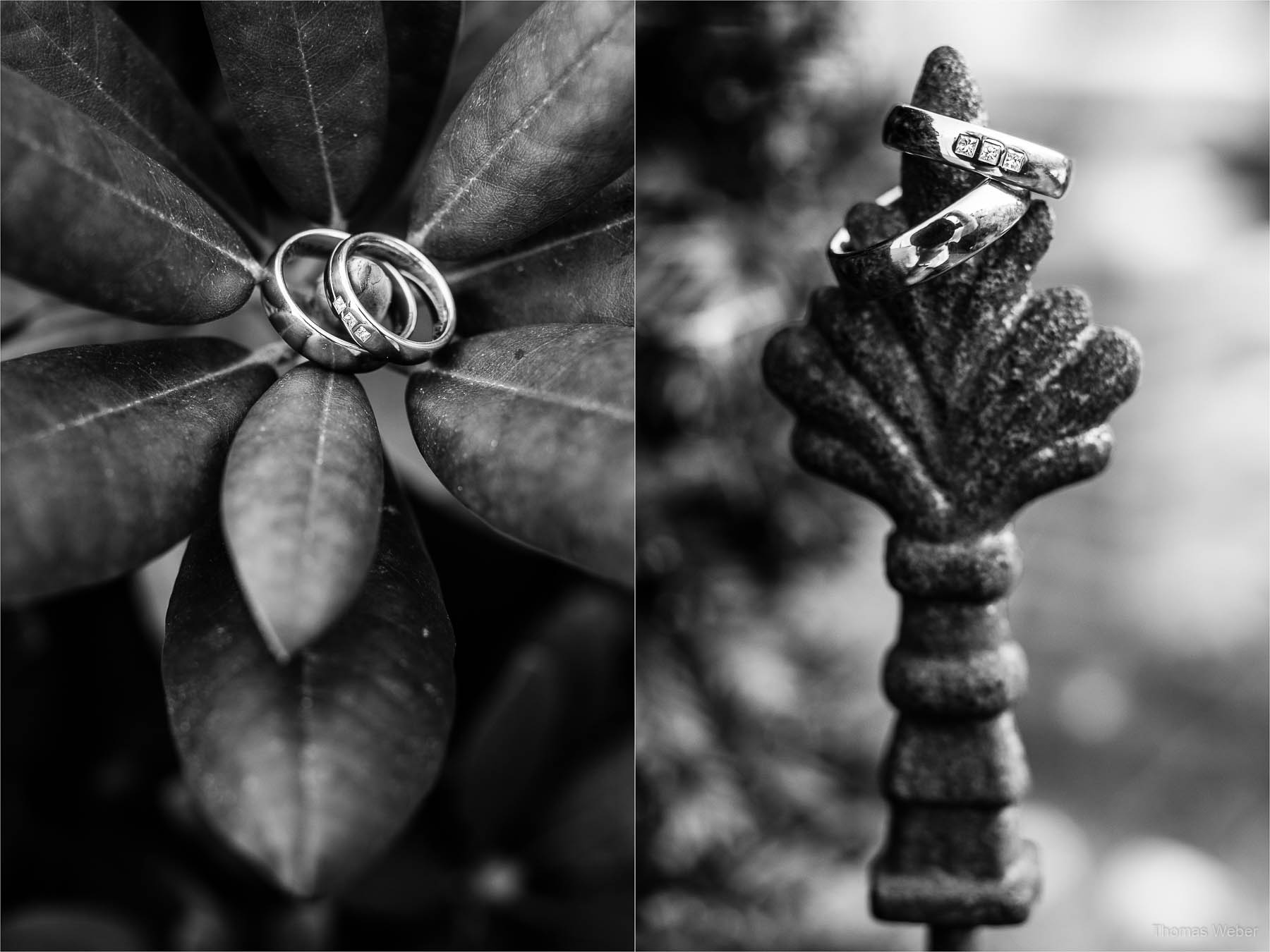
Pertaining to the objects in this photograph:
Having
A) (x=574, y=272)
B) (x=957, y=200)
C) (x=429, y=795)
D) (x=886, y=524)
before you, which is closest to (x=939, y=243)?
(x=957, y=200)

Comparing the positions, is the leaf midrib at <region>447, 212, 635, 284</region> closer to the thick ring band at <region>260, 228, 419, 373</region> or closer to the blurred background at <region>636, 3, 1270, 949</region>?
the thick ring band at <region>260, 228, 419, 373</region>

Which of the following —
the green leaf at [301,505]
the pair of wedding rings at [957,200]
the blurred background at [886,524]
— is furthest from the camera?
the blurred background at [886,524]

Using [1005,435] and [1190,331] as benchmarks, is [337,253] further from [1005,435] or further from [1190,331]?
[1190,331]

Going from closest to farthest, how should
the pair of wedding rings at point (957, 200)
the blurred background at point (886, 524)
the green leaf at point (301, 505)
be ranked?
the green leaf at point (301, 505), the pair of wedding rings at point (957, 200), the blurred background at point (886, 524)

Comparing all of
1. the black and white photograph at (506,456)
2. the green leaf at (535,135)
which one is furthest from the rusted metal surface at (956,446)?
the green leaf at (535,135)

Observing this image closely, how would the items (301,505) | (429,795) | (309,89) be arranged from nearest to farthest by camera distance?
(301,505)
(309,89)
(429,795)

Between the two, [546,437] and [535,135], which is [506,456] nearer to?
[546,437]

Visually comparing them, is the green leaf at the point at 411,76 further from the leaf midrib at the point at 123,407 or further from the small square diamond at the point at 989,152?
the small square diamond at the point at 989,152
